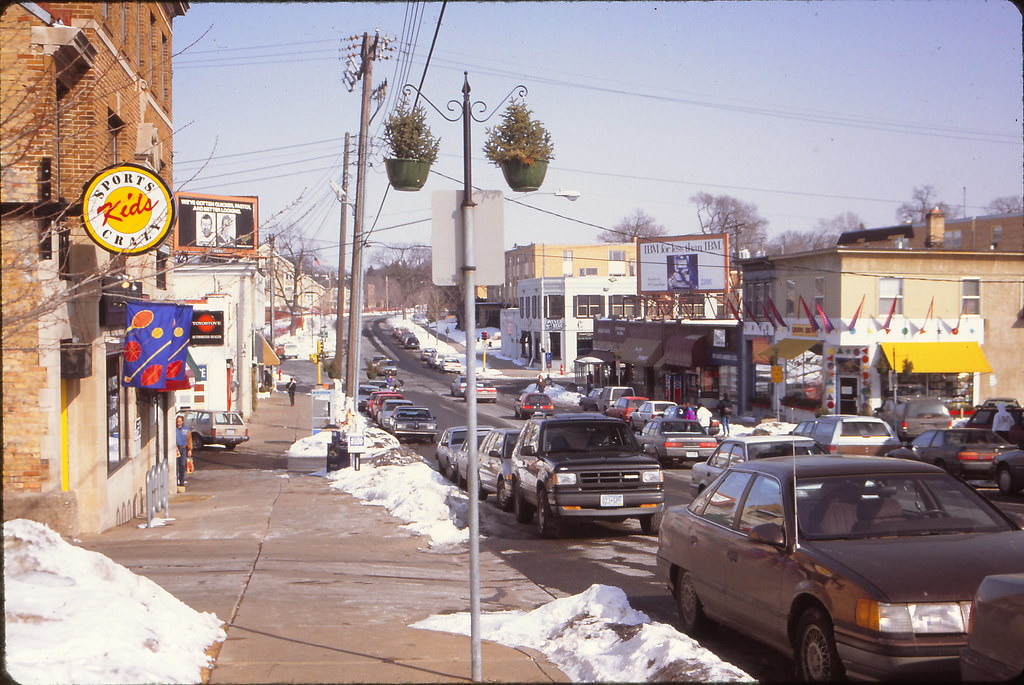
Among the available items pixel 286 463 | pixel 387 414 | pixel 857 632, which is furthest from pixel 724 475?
pixel 387 414

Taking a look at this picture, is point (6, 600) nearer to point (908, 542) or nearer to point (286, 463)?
point (908, 542)

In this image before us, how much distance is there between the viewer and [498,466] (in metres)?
20.3

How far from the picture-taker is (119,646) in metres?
6.55

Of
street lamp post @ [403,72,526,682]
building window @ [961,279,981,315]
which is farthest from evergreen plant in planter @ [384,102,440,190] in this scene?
building window @ [961,279,981,315]

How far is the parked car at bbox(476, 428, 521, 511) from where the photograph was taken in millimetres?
19438

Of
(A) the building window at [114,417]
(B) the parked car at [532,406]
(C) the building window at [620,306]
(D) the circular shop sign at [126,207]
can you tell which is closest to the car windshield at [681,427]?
(A) the building window at [114,417]

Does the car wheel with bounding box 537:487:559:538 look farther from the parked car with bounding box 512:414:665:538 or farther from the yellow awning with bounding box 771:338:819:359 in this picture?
the yellow awning with bounding box 771:338:819:359

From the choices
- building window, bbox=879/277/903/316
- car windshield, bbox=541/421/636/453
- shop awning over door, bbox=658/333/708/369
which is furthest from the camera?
shop awning over door, bbox=658/333/708/369

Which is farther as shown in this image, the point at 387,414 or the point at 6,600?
the point at 387,414

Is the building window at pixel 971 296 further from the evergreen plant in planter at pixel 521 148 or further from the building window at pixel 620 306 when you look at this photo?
the building window at pixel 620 306

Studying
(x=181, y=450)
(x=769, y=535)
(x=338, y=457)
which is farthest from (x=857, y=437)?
(x=769, y=535)

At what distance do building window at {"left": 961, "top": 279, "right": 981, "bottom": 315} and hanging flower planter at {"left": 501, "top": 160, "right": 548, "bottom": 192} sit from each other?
3629 centimetres

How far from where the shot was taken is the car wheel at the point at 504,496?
19203 mm

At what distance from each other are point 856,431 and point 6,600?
76.1ft
